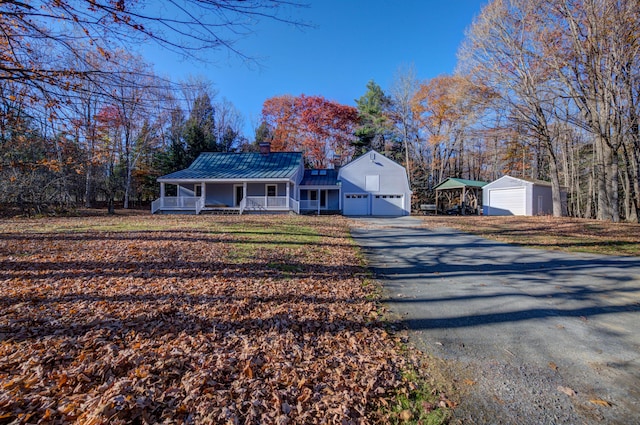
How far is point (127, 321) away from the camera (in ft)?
11.3

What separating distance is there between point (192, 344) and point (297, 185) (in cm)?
2039

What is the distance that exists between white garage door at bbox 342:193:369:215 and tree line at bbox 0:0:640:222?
912cm

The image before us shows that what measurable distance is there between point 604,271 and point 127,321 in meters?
8.37

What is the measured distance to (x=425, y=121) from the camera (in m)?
31.4

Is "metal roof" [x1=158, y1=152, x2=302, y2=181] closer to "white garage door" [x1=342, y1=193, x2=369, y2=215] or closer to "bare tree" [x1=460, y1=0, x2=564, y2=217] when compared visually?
"white garage door" [x1=342, y1=193, x2=369, y2=215]

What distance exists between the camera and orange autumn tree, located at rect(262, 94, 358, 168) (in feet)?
109

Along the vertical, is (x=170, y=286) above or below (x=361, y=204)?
below

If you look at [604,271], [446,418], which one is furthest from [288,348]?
[604,271]

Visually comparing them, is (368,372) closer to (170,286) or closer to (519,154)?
(170,286)

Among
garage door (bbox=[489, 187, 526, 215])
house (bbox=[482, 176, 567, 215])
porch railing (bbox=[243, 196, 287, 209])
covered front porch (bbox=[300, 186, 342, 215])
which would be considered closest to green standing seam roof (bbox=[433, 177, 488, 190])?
house (bbox=[482, 176, 567, 215])

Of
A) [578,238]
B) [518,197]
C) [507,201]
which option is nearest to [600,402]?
[578,238]

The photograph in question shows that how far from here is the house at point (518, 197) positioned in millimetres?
21969

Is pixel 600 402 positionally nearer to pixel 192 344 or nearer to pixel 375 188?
pixel 192 344

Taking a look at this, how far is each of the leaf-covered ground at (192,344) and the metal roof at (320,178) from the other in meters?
18.2
